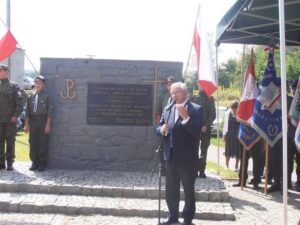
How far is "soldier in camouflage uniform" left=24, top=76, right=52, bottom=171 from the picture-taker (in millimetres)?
8547

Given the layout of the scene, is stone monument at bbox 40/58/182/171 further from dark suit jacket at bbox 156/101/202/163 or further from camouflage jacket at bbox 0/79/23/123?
dark suit jacket at bbox 156/101/202/163

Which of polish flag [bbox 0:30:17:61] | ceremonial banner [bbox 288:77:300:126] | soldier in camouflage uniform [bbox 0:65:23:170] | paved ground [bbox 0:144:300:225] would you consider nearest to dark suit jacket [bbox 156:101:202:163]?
paved ground [bbox 0:144:300:225]

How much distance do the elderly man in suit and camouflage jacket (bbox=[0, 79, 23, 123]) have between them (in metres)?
3.86

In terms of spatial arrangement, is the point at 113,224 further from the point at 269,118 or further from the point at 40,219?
the point at 269,118

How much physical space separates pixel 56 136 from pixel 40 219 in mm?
2795

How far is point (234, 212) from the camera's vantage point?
6812mm

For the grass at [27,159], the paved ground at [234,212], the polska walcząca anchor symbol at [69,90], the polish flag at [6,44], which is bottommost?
the paved ground at [234,212]

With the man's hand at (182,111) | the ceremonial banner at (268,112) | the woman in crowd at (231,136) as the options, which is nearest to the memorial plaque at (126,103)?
the ceremonial banner at (268,112)

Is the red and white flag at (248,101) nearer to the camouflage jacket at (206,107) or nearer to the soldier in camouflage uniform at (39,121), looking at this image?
the camouflage jacket at (206,107)

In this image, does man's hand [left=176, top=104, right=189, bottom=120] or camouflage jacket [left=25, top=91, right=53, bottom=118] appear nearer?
man's hand [left=176, top=104, right=189, bottom=120]

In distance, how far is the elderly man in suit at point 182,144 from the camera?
568 cm

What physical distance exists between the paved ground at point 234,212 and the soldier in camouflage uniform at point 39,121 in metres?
0.53

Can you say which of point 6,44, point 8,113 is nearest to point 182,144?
point 8,113

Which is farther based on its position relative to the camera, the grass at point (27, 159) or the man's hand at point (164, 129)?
the grass at point (27, 159)
